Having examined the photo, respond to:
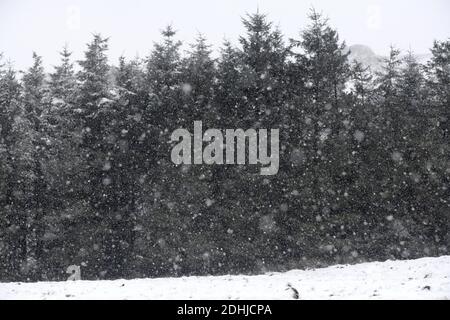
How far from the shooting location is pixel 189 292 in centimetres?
1109

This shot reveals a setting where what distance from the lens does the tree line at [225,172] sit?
72.6 feet

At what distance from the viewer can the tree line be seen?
2214 cm

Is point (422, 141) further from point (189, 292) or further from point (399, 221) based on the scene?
point (189, 292)

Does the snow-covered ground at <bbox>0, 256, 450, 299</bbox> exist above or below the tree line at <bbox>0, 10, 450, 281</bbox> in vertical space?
below

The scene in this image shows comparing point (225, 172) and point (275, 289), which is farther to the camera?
point (225, 172)

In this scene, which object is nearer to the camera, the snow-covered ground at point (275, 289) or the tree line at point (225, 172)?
the snow-covered ground at point (275, 289)

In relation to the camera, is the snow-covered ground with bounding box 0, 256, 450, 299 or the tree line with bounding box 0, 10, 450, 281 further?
the tree line with bounding box 0, 10, 450, 281

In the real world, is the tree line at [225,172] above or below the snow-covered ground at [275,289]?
above

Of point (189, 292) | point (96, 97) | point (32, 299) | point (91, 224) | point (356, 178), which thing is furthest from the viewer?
point (96, 97)

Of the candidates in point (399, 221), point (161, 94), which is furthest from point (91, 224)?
point (399, 221)

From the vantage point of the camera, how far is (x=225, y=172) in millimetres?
23250

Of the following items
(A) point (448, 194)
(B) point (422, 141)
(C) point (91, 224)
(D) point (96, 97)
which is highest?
(D) point (96, 97)

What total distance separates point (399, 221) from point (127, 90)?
15736mm

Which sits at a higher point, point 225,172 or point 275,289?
point 225,172
